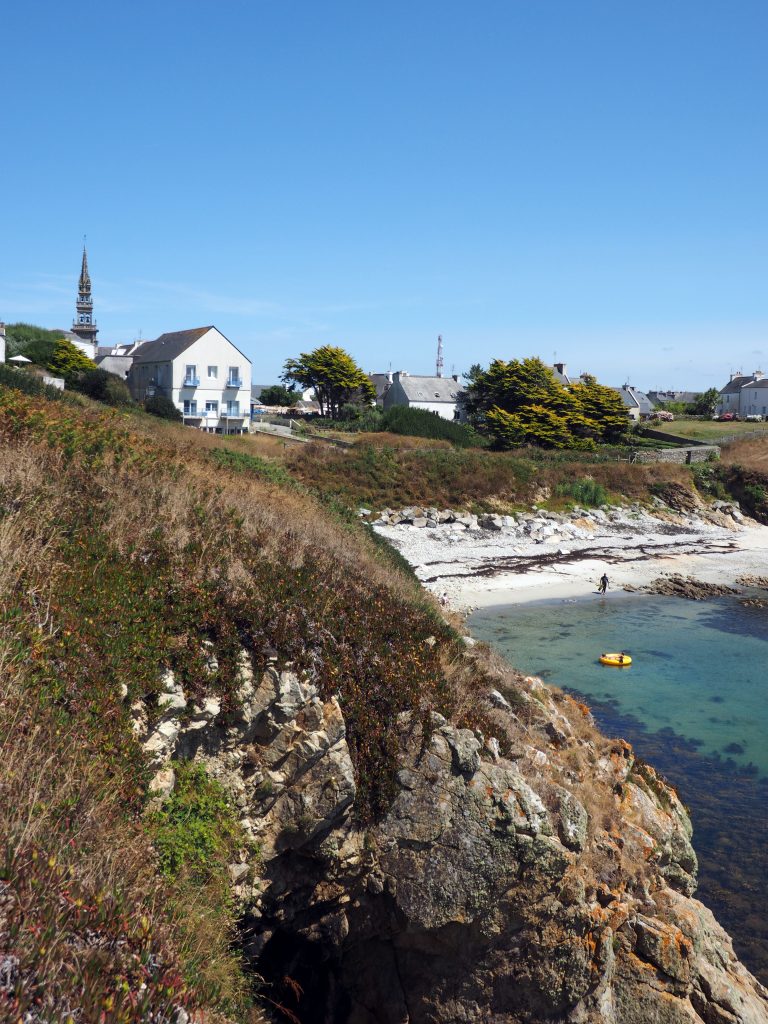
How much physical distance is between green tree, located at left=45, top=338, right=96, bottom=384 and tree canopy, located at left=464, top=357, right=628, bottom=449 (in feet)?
110

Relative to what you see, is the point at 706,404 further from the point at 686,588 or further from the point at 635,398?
the point at 686,588

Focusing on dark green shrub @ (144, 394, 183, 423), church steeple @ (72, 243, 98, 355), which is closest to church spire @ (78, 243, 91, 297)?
church steeple @ (72, 243, 98, 355)

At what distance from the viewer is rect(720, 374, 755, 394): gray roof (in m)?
106

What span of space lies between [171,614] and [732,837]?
12072mm

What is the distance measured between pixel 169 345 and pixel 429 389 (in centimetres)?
2717

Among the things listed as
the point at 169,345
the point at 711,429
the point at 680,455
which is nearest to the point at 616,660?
the point at 680,455

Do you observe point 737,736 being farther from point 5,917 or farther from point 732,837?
point 5,917

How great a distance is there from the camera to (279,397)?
96625 mm

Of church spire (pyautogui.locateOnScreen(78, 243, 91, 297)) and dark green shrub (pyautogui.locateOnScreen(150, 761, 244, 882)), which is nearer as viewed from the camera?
dark green shrub (pyautogui.locateOnScreen(150, 761, 244, 882))

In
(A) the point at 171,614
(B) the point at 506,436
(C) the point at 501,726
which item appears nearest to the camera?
(A) the point at 171,614

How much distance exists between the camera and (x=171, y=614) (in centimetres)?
905

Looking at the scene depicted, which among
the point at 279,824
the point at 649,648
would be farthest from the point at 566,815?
the point at 649,648

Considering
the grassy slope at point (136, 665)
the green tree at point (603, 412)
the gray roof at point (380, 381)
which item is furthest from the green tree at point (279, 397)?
the grassy slope at point (136, 665)

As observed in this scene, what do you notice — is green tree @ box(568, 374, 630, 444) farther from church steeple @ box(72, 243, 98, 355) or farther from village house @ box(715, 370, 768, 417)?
church steeple @ box(72, 243, 98, 355)
